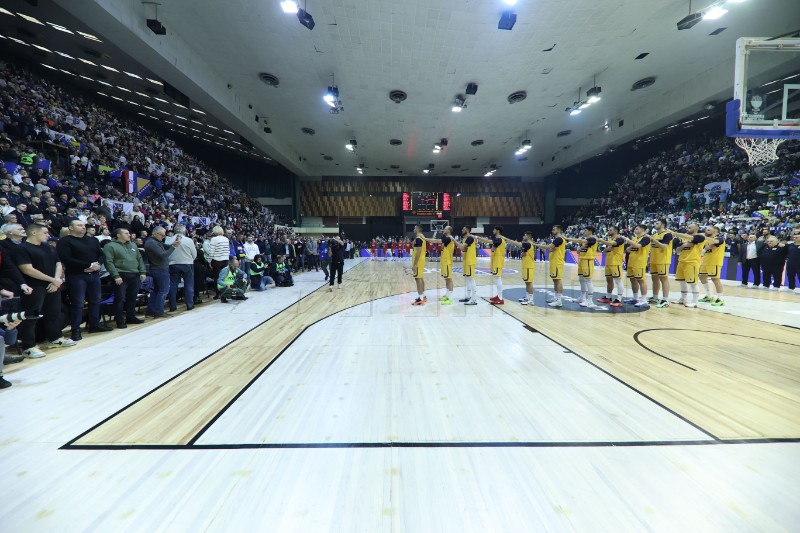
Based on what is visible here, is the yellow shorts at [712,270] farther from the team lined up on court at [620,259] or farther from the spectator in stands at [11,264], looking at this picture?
the spectator in stands at [11,264]

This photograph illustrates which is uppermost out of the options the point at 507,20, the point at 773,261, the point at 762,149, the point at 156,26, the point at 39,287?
the point at 156,26

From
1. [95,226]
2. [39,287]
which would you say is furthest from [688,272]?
[95,226]

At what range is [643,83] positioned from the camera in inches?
477

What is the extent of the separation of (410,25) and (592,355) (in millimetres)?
8784

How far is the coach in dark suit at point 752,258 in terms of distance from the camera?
9211mm

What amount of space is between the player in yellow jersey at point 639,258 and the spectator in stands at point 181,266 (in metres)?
8.51

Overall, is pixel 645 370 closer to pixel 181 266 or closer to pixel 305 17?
pixel 181 266

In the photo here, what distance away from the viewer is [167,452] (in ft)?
6.42

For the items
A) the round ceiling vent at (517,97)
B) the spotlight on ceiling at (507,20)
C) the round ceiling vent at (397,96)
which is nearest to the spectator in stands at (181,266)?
the spotlight on ceiling at (507,20)

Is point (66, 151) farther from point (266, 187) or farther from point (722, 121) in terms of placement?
point (722, 121)

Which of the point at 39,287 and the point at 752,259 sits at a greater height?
the point at 752,259

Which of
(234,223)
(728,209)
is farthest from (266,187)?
(728,209)

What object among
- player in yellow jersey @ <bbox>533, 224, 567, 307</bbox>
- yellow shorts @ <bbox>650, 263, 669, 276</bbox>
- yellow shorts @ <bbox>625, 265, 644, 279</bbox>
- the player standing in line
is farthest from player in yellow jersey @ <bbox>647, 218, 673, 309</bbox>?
the player standing in line

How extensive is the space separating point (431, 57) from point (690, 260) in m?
8.65
